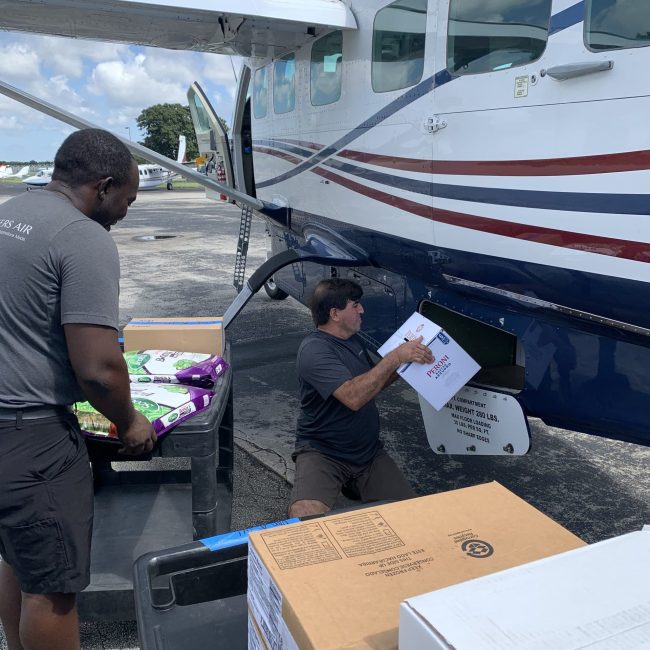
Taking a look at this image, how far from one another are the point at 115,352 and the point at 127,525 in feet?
4.31

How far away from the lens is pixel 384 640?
1084 mm

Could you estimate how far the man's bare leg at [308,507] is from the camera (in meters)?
2.75

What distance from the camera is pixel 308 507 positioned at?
2.76 m

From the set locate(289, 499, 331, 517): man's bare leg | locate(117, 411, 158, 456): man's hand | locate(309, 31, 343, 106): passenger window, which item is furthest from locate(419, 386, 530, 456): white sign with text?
locate(309, 31, 343, 106): passenger window

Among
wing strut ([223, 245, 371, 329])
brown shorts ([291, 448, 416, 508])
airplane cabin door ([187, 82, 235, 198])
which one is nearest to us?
brown shorts ([291, 448, 416, 508])

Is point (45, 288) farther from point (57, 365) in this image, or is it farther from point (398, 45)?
point (398, 45)

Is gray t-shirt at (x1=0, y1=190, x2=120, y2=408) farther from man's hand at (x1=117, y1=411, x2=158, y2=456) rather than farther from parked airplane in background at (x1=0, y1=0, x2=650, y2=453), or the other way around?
parked airplane in background at (x1=0, y1=0, x2=650, y2=453)

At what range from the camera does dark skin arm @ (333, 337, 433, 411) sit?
282 centimetres

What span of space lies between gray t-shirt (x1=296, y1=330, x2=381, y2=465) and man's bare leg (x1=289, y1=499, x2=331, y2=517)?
0.29 meters

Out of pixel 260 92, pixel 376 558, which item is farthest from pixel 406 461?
A: pixel 260 92

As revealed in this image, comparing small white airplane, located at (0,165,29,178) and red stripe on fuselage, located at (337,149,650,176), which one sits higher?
red stripe on fuselage, located at (337,149,650,176)

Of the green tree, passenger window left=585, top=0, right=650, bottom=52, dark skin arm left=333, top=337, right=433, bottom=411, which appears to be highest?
the green tree

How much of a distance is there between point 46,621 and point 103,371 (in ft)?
2.55

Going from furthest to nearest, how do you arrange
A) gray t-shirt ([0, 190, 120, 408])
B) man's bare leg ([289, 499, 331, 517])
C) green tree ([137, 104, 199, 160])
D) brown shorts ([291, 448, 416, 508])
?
green tree ([137, 104, 199, 160])
brown shorts ([291, 448, 416, 508])
man's bare leg ([289, 499, 331, 517])
gray t-shirt ([0, 190, 120, 408])
